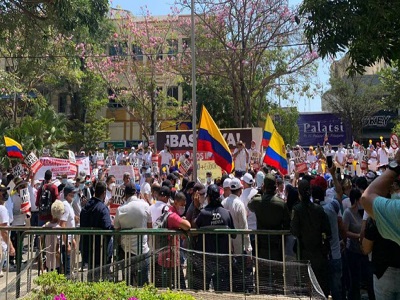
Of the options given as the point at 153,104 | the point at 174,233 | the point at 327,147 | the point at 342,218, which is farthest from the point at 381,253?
the point at 153,104

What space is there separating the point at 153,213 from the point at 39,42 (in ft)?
27.7

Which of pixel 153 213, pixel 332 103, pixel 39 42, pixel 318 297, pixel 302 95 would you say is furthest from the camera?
pixel 332 103

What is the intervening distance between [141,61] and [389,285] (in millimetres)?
33115

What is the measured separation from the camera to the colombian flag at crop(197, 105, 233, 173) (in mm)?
11837

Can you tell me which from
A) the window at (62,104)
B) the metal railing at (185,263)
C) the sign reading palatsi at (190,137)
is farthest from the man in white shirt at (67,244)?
the window at (62,104)

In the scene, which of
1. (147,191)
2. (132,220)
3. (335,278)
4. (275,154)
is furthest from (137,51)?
(335,278)

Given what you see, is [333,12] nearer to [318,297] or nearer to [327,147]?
[318,297]

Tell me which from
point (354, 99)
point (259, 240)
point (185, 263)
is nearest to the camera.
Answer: point (185, 263)

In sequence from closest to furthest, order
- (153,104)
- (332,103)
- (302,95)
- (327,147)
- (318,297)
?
(318,297) < (327,147) < (302,95) < (153,104) < (332,103)

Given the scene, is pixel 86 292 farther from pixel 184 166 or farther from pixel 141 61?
pixel 141 61

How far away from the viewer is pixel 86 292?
4613 mm

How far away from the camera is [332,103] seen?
51.4 metres

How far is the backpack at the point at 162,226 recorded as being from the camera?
6.78m

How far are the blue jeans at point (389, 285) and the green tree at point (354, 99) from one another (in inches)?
1788
